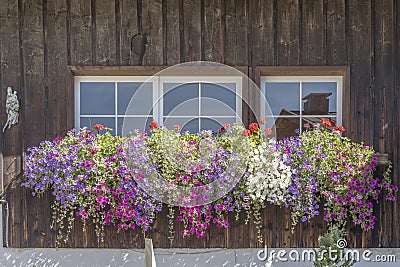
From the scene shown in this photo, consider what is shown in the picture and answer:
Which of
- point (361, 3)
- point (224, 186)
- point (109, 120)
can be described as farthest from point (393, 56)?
point (109, 120)

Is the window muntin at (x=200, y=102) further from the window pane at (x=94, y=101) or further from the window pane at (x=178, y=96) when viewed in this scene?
the window pane at (x=94, y=101)

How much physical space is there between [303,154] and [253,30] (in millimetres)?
954

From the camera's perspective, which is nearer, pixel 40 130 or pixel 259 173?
pixel 259 173

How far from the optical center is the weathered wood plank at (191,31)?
3.58 m

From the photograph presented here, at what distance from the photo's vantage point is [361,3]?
11.8ft

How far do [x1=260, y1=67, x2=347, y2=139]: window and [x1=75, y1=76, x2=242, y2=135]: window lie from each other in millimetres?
259

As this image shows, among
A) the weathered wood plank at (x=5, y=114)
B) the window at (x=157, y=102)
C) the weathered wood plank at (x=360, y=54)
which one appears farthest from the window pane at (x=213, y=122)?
the weathered wood plank at (x=5, y=114)

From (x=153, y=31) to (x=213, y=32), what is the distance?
0.43 meters

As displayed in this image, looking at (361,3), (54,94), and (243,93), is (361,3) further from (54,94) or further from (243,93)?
(54,94)

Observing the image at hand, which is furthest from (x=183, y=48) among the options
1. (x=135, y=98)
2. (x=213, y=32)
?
(x=135, y=98)

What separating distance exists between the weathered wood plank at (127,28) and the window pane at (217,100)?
0.56 m

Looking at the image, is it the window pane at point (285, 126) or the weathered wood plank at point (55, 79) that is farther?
the window pane at point (285, 126)
